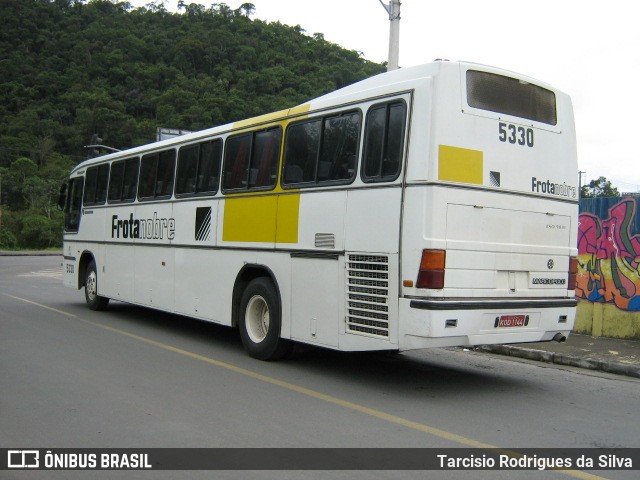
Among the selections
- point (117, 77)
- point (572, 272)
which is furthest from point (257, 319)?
point (117, 77)

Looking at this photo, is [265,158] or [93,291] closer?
[265,158]

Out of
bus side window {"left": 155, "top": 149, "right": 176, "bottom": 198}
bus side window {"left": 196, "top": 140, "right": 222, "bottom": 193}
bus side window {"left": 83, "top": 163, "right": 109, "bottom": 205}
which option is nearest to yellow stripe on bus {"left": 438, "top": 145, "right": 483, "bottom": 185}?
bus side window {"left": 196, "top": 140, "right": 222, "bottom": 193}

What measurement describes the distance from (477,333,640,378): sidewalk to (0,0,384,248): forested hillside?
107 feet

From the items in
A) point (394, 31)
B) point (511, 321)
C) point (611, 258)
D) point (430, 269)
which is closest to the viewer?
point (430, 269)

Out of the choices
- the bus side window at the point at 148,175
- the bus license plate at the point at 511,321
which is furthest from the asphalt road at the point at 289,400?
the bus side window at the point at 148,175

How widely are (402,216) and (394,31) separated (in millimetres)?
8567

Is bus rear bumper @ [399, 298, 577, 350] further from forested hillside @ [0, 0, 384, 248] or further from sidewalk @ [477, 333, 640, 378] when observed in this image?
forested hillside @ [0, 0, 384, 248]

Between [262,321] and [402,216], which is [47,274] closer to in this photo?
[262,321]

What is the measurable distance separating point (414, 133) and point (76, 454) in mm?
4273

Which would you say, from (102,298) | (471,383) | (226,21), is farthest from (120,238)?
(226,21)

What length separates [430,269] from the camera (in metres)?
6.59

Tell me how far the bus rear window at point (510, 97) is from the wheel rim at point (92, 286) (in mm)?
10084

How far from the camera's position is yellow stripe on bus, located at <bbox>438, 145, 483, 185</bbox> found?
672 centimetres

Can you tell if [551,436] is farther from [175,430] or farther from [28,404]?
[28,404]
